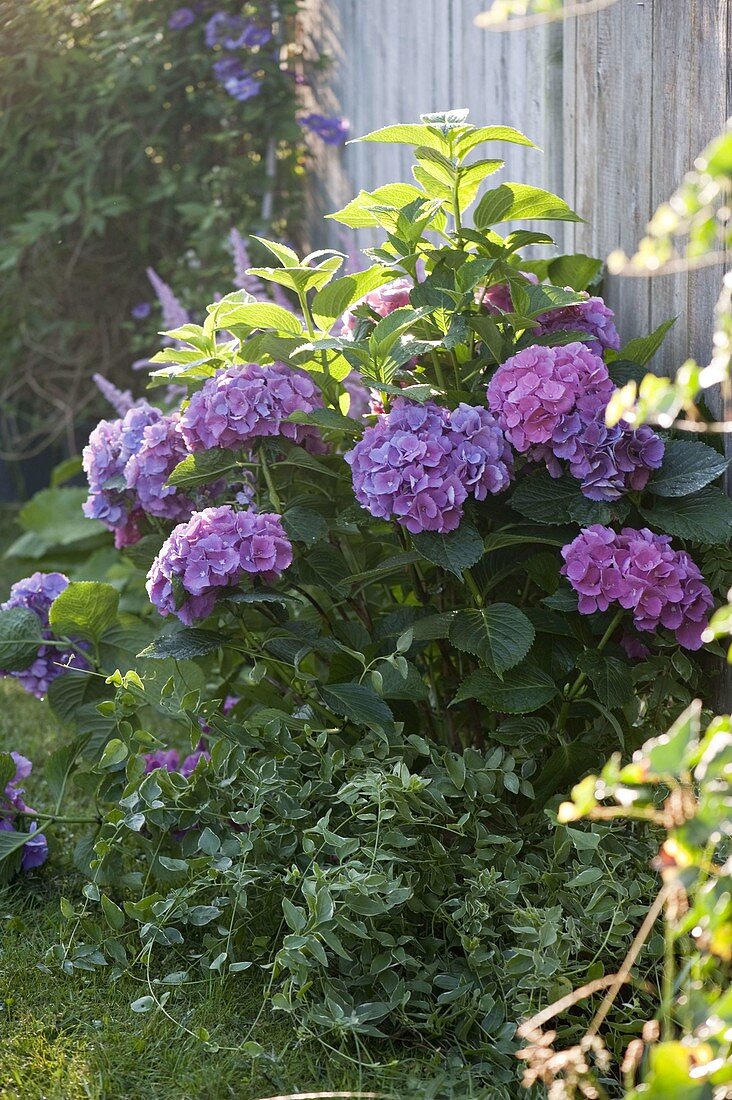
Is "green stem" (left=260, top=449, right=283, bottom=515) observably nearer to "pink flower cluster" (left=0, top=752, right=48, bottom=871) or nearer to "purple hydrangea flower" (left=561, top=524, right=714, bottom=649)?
"purple hydrangea flower" (left=561, top=524, right=714, bottom=649)

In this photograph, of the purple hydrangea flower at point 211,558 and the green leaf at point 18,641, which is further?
the green leaf at point 18,641

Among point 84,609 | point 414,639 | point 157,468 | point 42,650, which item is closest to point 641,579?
point 414,639

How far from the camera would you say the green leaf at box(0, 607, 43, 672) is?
2.13 meters

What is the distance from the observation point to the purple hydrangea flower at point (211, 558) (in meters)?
1.76

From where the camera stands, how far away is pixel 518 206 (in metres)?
1.91

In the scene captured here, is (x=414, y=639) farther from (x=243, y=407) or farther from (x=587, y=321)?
(x=587, y=321)

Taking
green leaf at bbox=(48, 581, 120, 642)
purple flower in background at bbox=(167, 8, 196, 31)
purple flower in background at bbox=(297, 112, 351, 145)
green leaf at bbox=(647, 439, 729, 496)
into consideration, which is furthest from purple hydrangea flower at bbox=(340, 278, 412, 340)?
purple flower in background at bbox=(167, 8, 196, 31)

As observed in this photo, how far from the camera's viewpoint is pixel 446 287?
1867 mm

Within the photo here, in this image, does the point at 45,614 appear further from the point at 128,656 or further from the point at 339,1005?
the point at 339,1005

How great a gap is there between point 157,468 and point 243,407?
0.88 ft

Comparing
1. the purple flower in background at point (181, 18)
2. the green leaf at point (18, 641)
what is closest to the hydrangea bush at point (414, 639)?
the green leaf at point (18, 641)

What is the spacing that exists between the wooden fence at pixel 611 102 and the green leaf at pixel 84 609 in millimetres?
1012

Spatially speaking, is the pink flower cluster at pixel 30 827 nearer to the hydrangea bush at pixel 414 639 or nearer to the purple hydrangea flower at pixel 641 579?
the hydrangea bush at pixel 414 639

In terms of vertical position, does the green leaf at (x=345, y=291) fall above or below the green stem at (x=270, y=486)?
above
